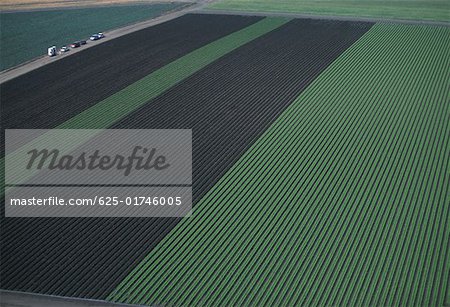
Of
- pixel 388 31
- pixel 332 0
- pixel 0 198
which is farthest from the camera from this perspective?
pixel 332 0

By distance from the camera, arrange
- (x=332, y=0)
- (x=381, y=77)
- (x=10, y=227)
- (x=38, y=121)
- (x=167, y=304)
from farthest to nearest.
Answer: (x=332, y=0), (x=381, y=77), (x=38, y=121), (x=10, y=227), (x=167, y=304)

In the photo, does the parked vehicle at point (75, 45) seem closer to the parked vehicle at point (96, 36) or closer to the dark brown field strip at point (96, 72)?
the dark brown field strip at point (96, 72)

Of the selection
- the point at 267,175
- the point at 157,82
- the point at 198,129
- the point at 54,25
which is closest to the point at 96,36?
the point at 54,25

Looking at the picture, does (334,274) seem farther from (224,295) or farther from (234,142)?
(234,142)

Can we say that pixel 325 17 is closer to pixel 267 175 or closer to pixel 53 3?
pixel 267 175

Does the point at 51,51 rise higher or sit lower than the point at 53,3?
higher

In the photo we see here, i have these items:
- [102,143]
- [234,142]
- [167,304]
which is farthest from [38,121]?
[167,304]

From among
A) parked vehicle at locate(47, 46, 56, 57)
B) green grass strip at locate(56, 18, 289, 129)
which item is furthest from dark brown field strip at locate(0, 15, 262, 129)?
parked vehicle at locate(47, 46, 56, 57)

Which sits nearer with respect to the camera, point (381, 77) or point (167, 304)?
point (167, 304)
